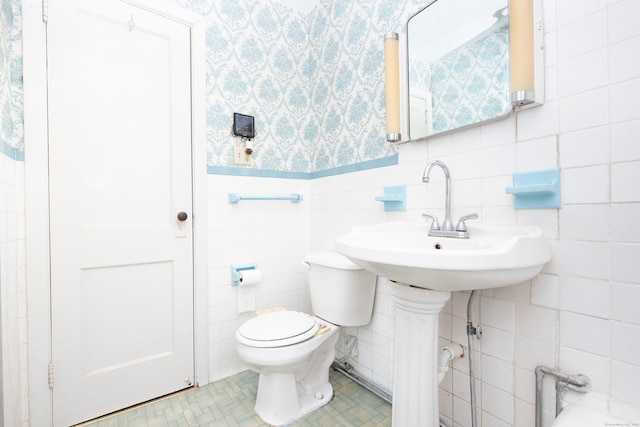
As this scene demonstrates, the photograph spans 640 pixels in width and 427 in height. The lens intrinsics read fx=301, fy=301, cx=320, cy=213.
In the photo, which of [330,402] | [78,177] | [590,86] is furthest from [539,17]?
[78,177]

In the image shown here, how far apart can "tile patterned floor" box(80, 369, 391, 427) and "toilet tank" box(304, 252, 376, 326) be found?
38cm

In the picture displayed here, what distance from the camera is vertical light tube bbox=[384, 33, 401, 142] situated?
134cm

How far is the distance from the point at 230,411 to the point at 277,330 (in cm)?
48

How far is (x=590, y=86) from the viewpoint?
853 mm

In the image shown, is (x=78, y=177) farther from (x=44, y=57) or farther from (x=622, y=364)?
(x=622, y=364)

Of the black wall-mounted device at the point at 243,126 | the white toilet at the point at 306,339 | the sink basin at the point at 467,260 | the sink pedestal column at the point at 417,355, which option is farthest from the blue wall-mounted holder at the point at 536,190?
the black wall-mounted device at the point at 243,126

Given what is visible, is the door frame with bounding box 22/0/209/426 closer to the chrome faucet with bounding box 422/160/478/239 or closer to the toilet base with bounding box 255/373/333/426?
the toilet base with bounding box 255/373/333/426

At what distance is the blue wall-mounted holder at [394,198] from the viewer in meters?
1.38

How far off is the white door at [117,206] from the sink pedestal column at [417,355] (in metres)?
1.12

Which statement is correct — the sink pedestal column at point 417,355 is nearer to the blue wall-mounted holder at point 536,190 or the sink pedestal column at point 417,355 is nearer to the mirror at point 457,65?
the blue wall-mounted holder at point 536,190

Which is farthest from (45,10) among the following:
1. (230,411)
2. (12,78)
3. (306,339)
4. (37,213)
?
(230,411)

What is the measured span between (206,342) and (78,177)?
101 cm

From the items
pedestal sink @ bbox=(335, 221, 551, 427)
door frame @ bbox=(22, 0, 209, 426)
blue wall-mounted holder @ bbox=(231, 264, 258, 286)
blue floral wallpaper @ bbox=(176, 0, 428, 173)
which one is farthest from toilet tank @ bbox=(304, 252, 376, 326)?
door frame @ bbox=(22, 0, 209, 426)

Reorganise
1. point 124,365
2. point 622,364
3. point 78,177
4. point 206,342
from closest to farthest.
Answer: point 622,364 → point 78,177 → point 124,365 → point 206,342
